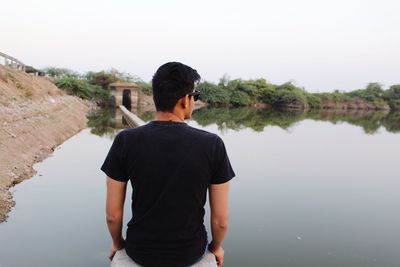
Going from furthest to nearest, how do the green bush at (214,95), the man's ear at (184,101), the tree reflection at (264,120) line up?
the green bush at (214,95)
the tree reflection at (264,120)
the man's ear at (184,101)

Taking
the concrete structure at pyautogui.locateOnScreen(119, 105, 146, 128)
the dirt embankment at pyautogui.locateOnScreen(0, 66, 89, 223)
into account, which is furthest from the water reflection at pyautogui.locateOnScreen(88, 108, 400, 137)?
the dirt embankment at pyautogui.locateOnScreen(0, 66, 89, 223)

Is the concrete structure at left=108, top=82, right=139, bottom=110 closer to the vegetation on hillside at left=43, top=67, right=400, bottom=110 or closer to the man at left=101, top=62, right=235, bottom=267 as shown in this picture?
the vegetation on hillside at left=43, top=67, right=400, bottom=110

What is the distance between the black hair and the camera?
155cm

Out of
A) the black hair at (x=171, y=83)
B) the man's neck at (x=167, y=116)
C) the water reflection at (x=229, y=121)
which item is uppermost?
the black hair at (x=171, y=83)

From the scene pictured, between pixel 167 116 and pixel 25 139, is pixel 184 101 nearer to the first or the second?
pixel 167 116

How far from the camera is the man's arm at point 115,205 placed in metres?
1.61

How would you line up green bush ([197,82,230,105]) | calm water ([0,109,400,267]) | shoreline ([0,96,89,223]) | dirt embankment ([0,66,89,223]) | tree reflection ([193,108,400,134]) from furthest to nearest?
green bush ([197,82,230,105]) < tree reflection ([193,108,400,134]) < dirt embankment ([0,66,89,223]) < shoreline ([0,96,89,223]) < calm water ([0,109,400,267])

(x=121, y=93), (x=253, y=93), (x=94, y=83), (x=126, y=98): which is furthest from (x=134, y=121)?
(x=253, y=93)

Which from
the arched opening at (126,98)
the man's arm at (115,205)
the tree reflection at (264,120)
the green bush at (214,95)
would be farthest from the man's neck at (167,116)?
the green bush at (214,95)

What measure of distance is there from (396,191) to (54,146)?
31.8ft

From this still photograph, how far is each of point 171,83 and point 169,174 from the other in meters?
0.40

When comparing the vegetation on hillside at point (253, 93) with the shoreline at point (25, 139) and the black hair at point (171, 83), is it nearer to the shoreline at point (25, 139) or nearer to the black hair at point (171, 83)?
the shoreline at point (25, 139)

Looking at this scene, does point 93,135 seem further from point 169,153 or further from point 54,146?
point 169,153

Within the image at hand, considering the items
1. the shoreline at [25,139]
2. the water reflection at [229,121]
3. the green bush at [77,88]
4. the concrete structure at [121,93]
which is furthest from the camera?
the green bush at [77,88]
